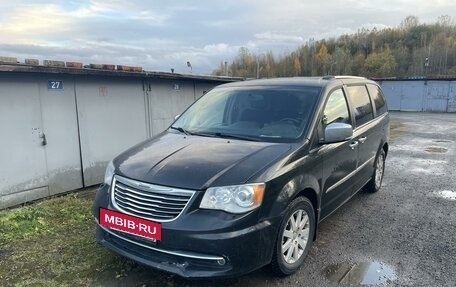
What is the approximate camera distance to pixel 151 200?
2.91 m

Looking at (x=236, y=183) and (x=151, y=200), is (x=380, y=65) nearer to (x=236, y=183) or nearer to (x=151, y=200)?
(x=236, y=183)

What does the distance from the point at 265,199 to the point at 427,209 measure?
363cm

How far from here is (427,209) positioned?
5.33 metres

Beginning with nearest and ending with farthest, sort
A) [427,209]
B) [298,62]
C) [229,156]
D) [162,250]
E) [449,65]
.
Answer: [162,250] < [229,156] < [427,209] < [449,65] < [298,62]

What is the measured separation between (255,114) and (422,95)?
33214 mm

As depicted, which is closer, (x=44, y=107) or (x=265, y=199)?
(x=265, y=199)

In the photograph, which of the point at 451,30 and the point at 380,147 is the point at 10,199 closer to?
the point at 380,147

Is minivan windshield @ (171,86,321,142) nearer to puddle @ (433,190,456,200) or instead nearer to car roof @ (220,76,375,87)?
car roof @ (220,76,375,87)

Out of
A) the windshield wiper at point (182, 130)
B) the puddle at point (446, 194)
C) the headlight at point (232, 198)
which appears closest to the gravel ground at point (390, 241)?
the puddle at point (446, 194)

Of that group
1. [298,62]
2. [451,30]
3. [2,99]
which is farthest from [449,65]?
[2,99]

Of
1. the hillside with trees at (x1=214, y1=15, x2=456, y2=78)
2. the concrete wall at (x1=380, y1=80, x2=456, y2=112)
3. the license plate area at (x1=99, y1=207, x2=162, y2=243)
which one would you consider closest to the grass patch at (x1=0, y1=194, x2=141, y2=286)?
the license plate area at (x1=99, y1=207, x2=162, y2=243)

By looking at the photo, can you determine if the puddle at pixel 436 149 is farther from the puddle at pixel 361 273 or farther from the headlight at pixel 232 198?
the headlight at pixel 232 198

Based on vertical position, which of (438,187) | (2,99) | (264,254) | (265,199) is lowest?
(438,187)

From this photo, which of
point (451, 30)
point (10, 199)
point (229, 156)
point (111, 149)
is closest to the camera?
point (229, 156)
